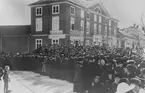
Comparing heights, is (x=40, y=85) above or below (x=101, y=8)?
below

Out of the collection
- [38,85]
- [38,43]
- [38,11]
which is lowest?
[38,85]

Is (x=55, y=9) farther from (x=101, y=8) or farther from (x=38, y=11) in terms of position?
(x=101, y=8)

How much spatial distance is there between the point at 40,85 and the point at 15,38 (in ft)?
0.82

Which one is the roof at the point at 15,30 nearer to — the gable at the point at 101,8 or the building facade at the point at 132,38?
the gable at the point at 101,8

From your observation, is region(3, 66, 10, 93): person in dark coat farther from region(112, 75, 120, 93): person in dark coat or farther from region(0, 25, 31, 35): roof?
region(112, 75, 120, 93): person in dark coat

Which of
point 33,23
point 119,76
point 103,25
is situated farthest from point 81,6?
point 119,76

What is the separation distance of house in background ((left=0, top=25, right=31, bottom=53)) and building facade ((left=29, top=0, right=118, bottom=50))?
41 mm

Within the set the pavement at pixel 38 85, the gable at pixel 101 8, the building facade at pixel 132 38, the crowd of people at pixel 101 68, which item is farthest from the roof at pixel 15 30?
the building facade at pixel 132 38

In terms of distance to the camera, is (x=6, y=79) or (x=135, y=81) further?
(x=6, y=79)

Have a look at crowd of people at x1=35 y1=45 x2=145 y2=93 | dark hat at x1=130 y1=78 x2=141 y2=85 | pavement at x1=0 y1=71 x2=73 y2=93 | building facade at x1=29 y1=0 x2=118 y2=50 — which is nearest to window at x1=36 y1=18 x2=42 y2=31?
building facade at x1=29 y1=0 x2=118 y2=50

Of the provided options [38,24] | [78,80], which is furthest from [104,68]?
[38,24]

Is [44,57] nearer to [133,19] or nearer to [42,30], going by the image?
[42,30]

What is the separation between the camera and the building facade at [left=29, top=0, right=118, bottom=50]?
73 cm

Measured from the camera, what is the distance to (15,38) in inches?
31.3
